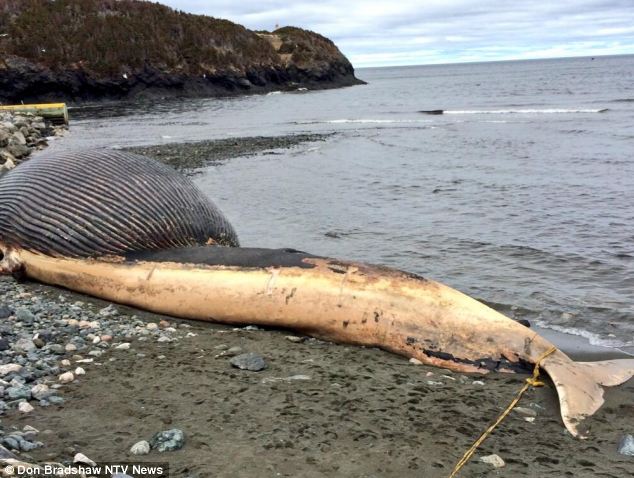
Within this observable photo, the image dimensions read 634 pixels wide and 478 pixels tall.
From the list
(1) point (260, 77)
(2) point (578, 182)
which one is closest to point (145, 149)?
(2) point (578, 182)

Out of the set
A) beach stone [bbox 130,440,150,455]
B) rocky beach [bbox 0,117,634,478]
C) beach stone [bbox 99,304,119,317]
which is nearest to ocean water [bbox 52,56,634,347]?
rocky beach [bbox 0,117,634,478]

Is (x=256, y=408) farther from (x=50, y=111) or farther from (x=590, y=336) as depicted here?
(x=50, y=111)

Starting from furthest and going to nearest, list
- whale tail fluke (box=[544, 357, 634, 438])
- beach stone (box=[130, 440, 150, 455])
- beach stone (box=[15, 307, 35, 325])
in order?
beach stone (box=[15, 307, 35, 325]) → whale tail fluke (box=[544, 357, 634, 438]) → beach stone (box=[130, 440, 150, 455])

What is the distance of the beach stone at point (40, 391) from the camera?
407 centimetres

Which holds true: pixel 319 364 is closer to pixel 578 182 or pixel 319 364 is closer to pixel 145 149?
pixel 578 182

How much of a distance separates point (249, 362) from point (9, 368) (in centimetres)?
173

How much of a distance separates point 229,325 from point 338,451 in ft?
7.81

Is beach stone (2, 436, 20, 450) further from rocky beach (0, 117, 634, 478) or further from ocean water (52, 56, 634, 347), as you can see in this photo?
ocean water (52, 56, 634, 347)

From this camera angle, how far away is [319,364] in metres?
5.00

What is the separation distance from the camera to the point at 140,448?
345 centimetres

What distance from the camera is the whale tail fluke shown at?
13.7 feet

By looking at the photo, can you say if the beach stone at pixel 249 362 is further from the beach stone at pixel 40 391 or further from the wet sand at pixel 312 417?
the beach stone at pixel 40 391

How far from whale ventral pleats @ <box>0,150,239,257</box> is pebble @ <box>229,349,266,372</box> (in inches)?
72.1

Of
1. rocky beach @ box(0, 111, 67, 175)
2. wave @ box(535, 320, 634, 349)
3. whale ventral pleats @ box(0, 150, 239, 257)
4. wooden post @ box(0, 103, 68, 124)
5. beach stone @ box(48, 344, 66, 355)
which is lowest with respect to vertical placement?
wave @ box(535, 320, 634, 349)
